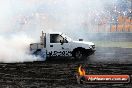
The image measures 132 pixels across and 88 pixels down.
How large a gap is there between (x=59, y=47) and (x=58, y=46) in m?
0.08

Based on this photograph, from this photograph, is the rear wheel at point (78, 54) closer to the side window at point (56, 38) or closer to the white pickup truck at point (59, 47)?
the white pickup truck at point (59, 47)

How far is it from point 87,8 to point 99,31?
4.81m

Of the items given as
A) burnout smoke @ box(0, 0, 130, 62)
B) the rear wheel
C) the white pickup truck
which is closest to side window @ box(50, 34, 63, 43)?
the white pickup truck

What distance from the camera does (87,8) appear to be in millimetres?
25141

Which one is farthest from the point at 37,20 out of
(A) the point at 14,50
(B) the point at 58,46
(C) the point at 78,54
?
(C) the point at 78,54

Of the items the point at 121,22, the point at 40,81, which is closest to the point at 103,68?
the point at 40,81

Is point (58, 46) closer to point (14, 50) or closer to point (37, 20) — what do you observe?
point (14, 50)

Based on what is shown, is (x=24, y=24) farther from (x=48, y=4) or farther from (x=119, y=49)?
(x=119, y=49)

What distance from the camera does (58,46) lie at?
19484 millimetres

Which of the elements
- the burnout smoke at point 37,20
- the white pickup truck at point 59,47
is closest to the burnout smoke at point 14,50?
the burnout smoke at point 37,20

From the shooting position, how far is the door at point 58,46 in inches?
764

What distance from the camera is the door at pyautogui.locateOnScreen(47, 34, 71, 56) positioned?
19406 millimetres

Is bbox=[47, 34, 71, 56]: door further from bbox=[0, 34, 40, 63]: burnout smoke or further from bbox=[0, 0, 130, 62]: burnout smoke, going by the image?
bbox=[0, 0, 130, 62]: burnout smoke

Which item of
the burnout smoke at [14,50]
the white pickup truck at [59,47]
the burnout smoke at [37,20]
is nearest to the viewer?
the white pickup truck at [59,47]
